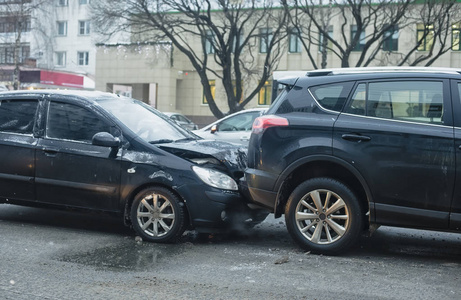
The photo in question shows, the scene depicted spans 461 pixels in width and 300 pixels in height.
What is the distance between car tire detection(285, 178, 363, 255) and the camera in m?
6.00

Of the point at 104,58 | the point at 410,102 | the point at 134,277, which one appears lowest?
the point at 134,277

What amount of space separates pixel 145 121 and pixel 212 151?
40.0 inches

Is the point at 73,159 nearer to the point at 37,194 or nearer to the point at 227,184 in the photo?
the point at 37,194

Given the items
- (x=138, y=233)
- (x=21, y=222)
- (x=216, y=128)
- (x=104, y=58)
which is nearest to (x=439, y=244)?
(x=138, y=233)

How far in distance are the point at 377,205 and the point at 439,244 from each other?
148cm

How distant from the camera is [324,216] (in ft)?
20.0

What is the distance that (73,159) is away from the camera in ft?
23.1

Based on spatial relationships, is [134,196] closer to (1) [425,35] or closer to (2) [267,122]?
(2) [267,122]

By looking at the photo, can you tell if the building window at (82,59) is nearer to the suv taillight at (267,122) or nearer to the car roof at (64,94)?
the car roof at (64,94)

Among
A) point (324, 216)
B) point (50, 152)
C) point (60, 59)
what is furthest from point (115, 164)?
point (60, 59)

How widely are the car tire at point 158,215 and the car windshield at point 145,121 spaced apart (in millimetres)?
687

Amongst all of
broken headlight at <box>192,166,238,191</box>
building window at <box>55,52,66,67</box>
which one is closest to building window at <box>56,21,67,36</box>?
building window at <box>55,52,66,67</box>

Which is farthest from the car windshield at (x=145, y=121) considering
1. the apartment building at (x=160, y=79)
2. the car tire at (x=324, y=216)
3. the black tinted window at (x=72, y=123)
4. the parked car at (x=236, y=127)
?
the apartment building at (x=160, y=79)

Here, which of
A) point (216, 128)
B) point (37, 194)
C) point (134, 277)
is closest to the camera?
point (134, 277)
